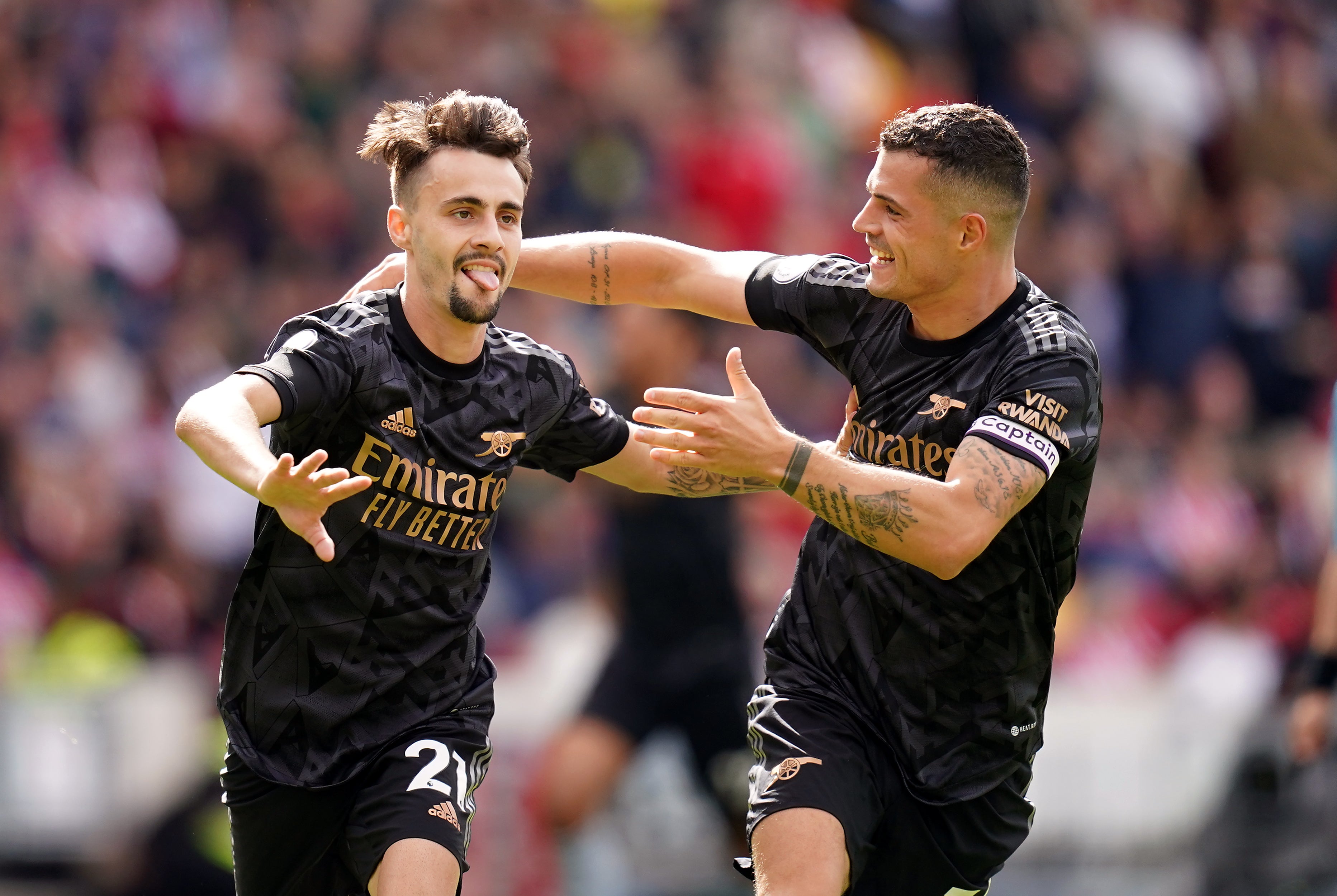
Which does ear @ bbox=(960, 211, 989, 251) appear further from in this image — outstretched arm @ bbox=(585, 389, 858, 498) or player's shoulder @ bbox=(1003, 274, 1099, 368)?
outstretched arm @ bbox=(585, 389, 858, 498)

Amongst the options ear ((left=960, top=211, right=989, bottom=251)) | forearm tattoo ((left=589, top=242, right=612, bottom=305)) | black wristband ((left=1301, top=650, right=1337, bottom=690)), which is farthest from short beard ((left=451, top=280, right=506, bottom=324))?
black wristband ((left=1301, top=650, right=1337, bottom=690))

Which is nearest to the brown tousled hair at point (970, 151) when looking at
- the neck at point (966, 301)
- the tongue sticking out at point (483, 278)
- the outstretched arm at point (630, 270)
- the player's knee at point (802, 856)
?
the neck at point (966, 301)

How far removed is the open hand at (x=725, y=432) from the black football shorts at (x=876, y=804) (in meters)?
0.88

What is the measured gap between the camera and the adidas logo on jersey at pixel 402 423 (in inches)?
201

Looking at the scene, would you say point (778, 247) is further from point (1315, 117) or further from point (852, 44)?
point (1315, 117)

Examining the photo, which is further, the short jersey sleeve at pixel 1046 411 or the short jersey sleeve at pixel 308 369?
the short jersey sleeve at pixel 1046 411

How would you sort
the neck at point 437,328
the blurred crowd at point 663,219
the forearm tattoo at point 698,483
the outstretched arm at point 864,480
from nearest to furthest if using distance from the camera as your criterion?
the outstretched arm at point 864,480 < the neck at point 437,328 < the forearm tattoo at point 698,483 < the blurred crowd at point 663,219

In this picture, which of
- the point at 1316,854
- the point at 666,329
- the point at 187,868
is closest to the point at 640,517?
the point at 666,329

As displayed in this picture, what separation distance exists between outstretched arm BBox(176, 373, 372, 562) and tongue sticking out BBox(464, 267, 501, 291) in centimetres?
72

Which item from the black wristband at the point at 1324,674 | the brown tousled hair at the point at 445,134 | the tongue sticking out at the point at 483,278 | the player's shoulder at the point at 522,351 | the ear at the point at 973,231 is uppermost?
the brown tousled hair at the point at 445,134

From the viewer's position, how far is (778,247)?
13.0 m

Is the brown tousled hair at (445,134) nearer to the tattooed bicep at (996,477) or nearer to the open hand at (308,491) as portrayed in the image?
the open hand at (308,491)

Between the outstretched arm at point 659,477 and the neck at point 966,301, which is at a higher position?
the neck at point 966,301

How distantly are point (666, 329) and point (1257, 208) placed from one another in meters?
6.92
